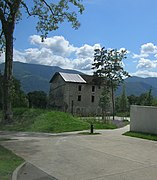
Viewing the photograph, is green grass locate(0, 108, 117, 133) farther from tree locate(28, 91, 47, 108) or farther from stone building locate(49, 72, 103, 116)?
tree locate(28, 91, 47, 108)

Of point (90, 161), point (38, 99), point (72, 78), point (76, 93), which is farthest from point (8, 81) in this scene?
point (38, 99)

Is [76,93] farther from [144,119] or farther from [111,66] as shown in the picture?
[144,119]

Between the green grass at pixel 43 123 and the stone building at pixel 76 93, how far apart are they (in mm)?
37529

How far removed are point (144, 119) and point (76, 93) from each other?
45538 millimetres

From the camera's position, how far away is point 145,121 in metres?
21.2

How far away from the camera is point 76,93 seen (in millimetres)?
66562

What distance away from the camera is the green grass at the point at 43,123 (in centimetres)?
2188

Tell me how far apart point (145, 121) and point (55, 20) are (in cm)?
1120

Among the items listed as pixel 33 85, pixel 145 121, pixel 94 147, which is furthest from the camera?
pixel 33 85

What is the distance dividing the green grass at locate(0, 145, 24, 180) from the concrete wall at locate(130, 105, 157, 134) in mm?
11719

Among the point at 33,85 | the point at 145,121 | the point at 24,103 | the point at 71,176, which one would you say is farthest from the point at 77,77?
the point at 33,85

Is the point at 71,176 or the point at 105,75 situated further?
the point at 105,75

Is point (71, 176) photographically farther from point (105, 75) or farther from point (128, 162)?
point (105, 75)

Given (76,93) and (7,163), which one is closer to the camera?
(7,163)
